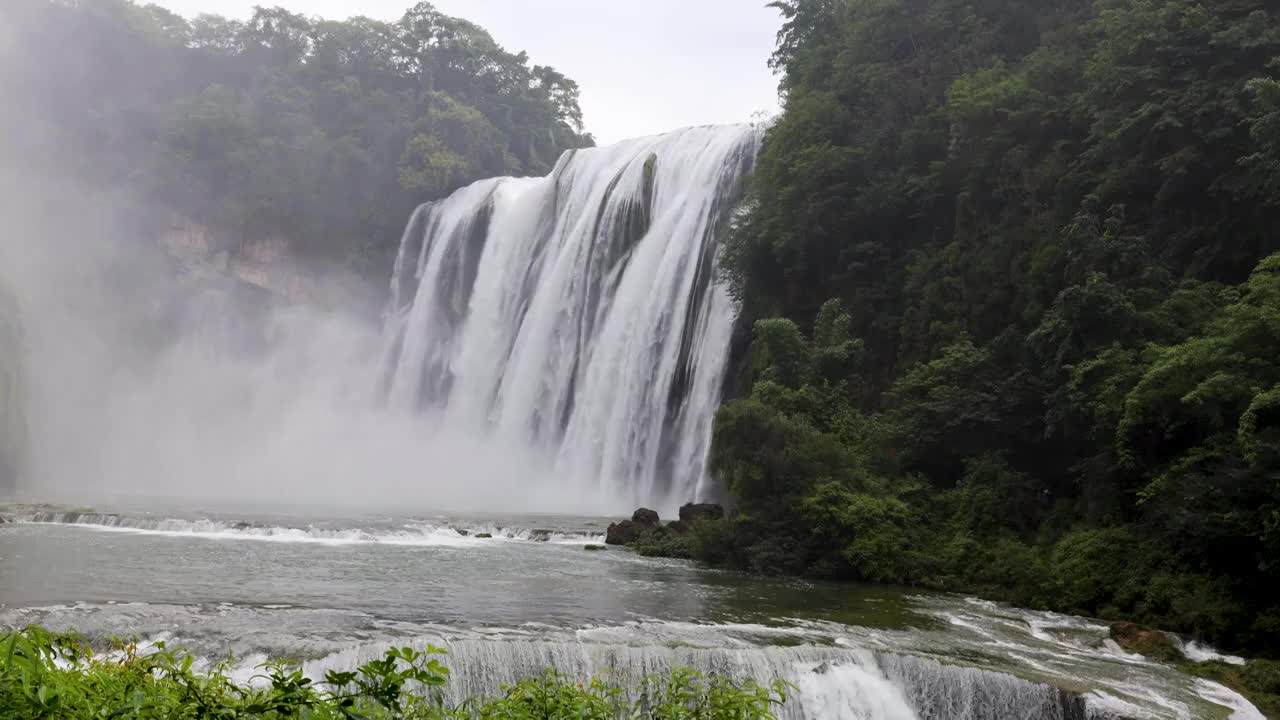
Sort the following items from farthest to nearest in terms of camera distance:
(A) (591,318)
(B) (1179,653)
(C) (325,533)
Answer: (A) (591,318)
(C) (325,533)
(B) (1179,653)

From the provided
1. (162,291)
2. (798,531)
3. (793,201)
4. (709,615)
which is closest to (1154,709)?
(709,615)

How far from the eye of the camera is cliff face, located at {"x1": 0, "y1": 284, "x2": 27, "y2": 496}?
115 ft

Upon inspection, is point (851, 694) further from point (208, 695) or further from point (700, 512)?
point (700, 512)

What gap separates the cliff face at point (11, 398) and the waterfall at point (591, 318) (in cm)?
1488

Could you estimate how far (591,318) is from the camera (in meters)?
35.5

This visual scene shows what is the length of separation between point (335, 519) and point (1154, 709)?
61.9 feet

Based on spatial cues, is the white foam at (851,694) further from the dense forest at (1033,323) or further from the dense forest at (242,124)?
the dense forest at (242,124)

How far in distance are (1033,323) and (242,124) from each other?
45.0m

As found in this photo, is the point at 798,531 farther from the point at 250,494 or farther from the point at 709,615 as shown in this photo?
the point at 250,494

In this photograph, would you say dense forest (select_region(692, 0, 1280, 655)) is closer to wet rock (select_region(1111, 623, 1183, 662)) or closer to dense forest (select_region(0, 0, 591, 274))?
wet rock (select_region(1111, 623, 1183, 662))

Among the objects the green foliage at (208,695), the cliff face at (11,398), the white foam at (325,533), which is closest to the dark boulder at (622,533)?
the white foam at (325,533)

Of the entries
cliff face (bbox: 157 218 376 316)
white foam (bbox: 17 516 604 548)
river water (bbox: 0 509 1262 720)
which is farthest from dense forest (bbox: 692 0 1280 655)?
cliff face (bbox: 157 218 376 316)

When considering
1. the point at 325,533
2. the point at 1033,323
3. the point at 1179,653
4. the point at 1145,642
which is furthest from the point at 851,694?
the point at 325,533

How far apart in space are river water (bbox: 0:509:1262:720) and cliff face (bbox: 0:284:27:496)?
1797 centimetres
